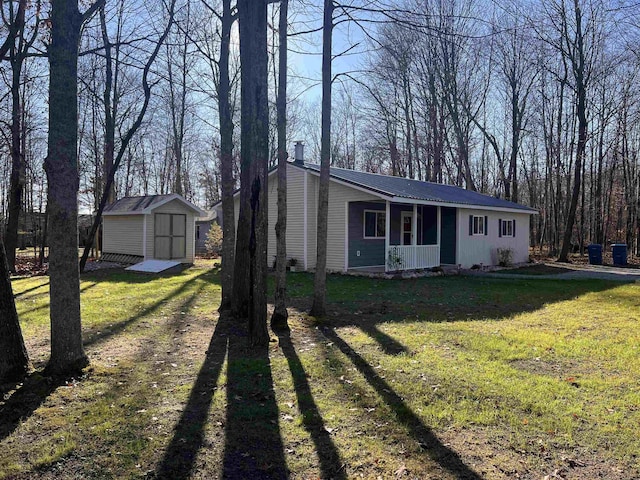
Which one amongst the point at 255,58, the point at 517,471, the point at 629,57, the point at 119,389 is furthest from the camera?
the point at 629,57

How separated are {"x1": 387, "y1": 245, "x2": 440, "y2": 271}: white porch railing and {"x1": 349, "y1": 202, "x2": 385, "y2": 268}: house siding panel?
1496mm

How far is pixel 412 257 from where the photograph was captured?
16531 millimetres

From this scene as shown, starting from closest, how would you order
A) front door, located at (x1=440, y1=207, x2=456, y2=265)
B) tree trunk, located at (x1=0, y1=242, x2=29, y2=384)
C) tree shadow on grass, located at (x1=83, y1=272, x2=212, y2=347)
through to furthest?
tree trunk, located at (x1=0, y1=242, x2=29, y2=384) < tree shadow on grass, located at (x1=83, y1=272, x2=212, y2=347) < front door, located at (x1=440, y1=207, x2=456, y2=265)

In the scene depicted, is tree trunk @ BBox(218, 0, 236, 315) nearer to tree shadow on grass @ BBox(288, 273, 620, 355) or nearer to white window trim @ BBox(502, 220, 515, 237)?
tree shadow on grass @ BBox(288, 273, 620, 355)

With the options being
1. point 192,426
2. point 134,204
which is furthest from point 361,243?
point 192,426

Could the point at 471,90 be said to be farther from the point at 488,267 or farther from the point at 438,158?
the point at 488,267

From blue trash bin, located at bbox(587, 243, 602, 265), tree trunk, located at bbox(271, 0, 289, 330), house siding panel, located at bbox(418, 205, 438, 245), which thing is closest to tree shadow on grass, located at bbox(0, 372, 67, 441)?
tree trunk, located at bbox(271, 0, 289, 330)

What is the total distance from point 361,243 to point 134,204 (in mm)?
10918

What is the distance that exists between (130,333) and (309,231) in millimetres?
10658

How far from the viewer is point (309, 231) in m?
17.4

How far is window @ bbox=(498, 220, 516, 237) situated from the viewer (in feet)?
69.5

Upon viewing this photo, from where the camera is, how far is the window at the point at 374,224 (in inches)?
679

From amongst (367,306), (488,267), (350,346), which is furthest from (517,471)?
(488,267)

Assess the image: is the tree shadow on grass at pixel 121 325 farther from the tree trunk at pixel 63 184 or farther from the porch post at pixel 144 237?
the porch post at pixel 144 237
